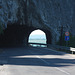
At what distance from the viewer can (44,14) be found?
38625mm

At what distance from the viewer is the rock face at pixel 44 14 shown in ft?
115

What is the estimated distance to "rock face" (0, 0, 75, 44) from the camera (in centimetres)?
3490

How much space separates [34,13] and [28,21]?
2.21m

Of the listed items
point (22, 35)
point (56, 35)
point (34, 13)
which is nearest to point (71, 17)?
point (56, 35)

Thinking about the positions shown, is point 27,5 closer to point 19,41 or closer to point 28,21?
point 28,21

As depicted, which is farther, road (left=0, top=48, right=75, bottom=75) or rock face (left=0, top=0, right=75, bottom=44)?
rock face (left=0, top=0, right=75, bottom=44)

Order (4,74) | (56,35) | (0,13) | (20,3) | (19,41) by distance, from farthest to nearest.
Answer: (19,41), (56,35), (20,3), (0,13), (4,74)

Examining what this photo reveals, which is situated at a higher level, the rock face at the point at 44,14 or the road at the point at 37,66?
the rock face at the point at 44,14

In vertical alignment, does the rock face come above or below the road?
above

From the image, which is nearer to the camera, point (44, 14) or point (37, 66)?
point (37, 66)

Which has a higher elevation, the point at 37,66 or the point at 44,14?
the point at 44,14

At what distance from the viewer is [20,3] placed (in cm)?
3631

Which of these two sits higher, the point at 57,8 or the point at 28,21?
the point at 57,8

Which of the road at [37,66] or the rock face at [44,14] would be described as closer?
the road at [37,66]
